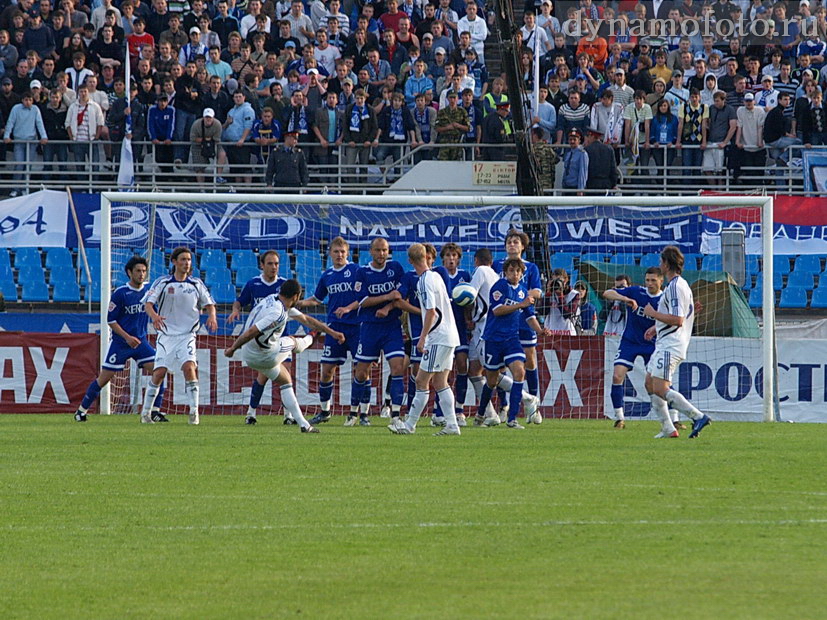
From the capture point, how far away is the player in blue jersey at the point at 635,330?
53.3ft

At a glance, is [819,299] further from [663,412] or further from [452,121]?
[663,412]

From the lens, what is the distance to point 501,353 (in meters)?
16.1

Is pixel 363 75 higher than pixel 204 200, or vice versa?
pixel 363 75

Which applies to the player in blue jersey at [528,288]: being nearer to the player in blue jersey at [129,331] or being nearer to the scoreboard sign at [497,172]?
the player in blue jersey at [129,331]

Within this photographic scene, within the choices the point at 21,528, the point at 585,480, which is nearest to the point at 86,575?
the point at 21,528

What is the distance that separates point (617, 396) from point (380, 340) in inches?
126

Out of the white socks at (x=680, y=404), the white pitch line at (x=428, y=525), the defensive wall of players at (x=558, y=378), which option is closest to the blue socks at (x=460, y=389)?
the defensive wall of players at (x=558, y=378)

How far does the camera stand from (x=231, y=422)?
57.2 ft

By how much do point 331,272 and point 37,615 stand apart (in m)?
10.8

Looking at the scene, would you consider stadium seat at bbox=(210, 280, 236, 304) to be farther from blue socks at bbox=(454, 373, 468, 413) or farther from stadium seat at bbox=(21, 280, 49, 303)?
blue socks at bbox=(454, 373, 468, 413)

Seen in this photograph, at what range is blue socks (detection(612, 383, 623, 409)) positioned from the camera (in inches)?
659

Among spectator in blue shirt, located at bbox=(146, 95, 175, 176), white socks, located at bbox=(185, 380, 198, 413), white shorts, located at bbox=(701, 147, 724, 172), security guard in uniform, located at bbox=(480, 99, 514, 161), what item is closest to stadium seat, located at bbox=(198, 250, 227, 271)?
spectator in blue shirt, located at bbox=(146, 95, 175, 176)

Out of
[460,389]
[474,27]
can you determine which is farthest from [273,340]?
[474,27]

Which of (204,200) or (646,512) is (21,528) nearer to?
(646,512)
